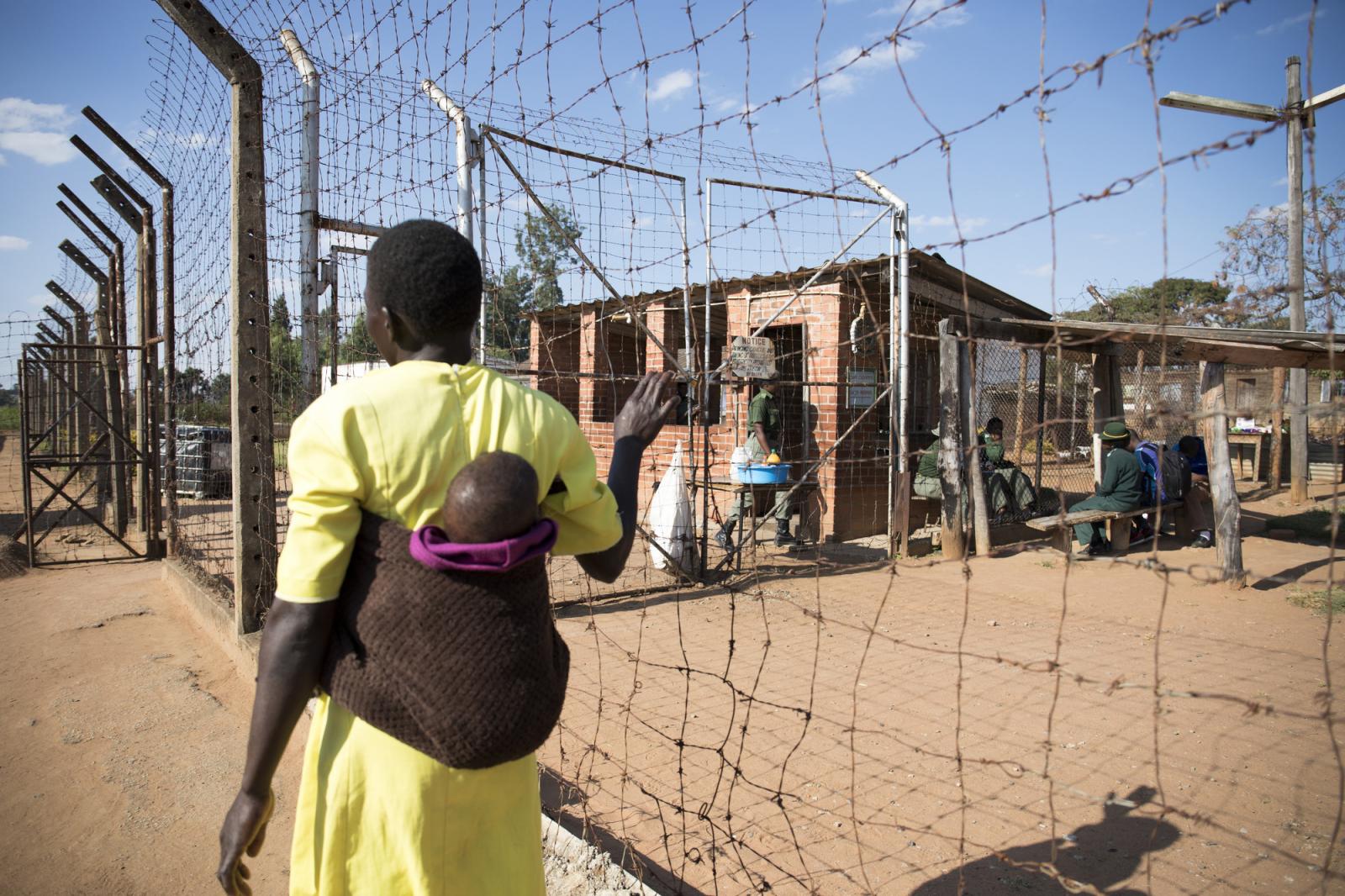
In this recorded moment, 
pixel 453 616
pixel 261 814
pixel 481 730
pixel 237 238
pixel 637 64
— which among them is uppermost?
pixel 637 64

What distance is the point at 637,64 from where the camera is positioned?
310 centimetres

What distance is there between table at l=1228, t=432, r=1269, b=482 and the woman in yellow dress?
15.5 m

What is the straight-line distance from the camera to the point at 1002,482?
28.4ft

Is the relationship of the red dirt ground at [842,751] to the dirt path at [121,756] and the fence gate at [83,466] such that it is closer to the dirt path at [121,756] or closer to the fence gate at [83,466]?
the dirt path at [121,756]

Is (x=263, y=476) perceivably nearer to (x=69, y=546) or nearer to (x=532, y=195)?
(x=532, y=195)

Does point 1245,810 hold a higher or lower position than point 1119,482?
lower

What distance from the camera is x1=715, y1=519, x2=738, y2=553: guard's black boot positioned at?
24.1 ft

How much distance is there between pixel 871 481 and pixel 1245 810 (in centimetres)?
610

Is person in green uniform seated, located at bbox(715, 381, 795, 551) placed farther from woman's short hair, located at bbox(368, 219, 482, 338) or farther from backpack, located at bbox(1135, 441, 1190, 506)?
woman's short hair, located at bbox(368, 219, 482, 338)

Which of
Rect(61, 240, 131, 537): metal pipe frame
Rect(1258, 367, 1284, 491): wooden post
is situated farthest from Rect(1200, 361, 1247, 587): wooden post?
Rect(61, 240, 131, 537): metal pipe frame

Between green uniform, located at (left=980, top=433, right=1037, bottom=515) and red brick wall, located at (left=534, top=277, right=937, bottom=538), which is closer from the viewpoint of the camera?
red brick wall, located at (left=534, top=277, right=937, bottom=538)

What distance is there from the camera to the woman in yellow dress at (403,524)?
3.88 feet

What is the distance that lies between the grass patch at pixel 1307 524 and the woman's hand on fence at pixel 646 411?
9183mm

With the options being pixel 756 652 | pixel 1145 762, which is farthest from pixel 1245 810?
pixel 756 652
